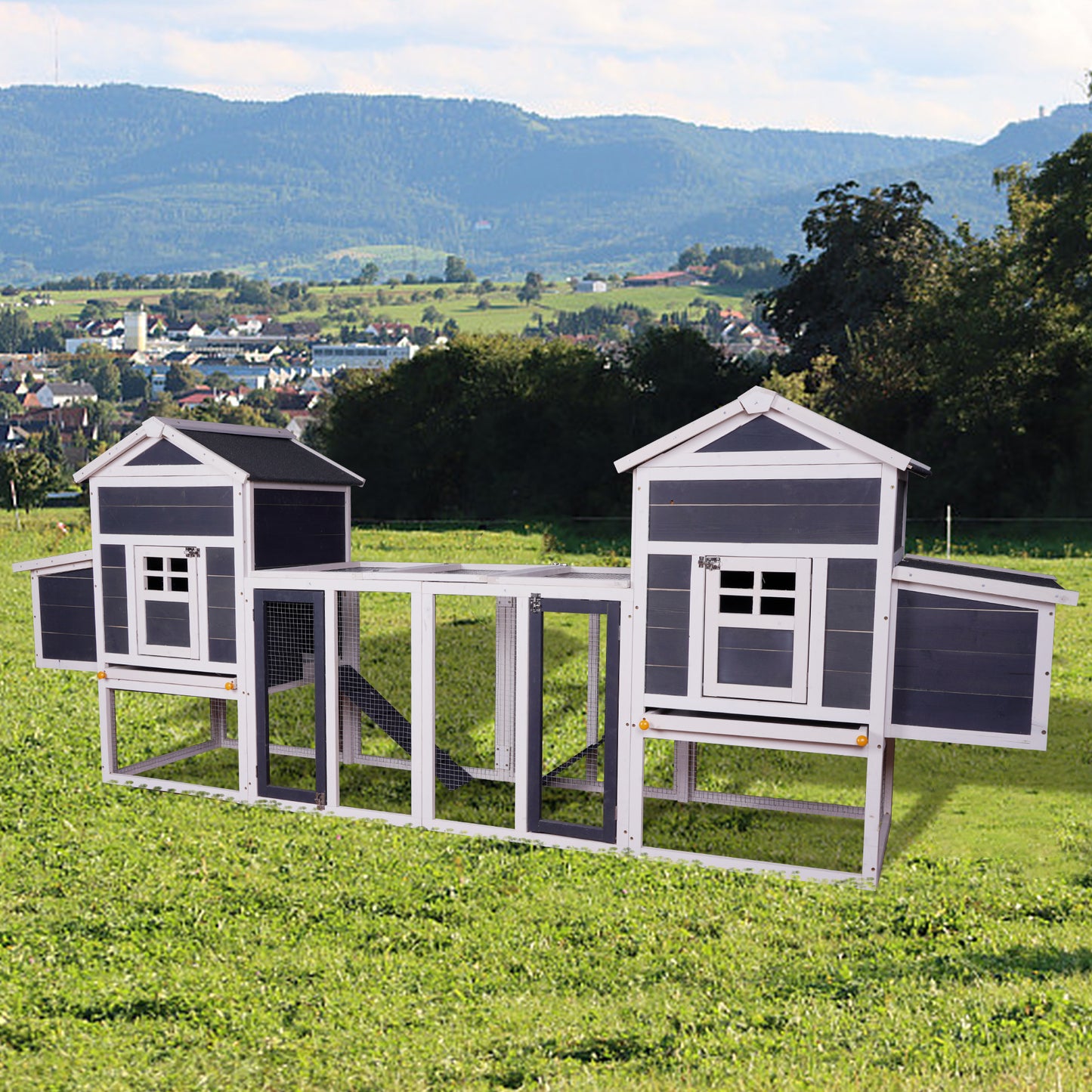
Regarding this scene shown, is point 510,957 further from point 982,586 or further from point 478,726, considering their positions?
point 478,726

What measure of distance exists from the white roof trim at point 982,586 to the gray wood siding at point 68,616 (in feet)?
31.4

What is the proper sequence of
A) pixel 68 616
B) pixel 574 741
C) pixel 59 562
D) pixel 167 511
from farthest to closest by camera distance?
pixel 574 741 → pixel 68 616 → pixel 59 562 → pixel 167 511

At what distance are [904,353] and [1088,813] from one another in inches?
1250

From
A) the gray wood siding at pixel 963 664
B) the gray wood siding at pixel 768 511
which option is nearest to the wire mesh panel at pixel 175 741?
the gray wood siding at pixel 768 511

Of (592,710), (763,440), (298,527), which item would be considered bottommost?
(592,710)

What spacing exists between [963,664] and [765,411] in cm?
291

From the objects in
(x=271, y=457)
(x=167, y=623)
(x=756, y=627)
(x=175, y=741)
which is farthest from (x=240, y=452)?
(x=756, y=627)

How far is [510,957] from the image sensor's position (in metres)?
8.54

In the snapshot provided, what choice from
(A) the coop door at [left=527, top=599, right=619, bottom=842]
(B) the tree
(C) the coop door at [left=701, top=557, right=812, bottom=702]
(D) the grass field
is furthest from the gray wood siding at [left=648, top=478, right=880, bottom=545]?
(B) the tree

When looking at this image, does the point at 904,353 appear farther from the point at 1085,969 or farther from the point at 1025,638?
the point at 1085,969

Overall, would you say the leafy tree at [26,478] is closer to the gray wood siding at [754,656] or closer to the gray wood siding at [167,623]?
the gray wood siding at [167,623]

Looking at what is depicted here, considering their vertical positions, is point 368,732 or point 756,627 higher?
point 756,627

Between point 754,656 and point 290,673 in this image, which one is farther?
point 290,673

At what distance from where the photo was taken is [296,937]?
29.5ft
